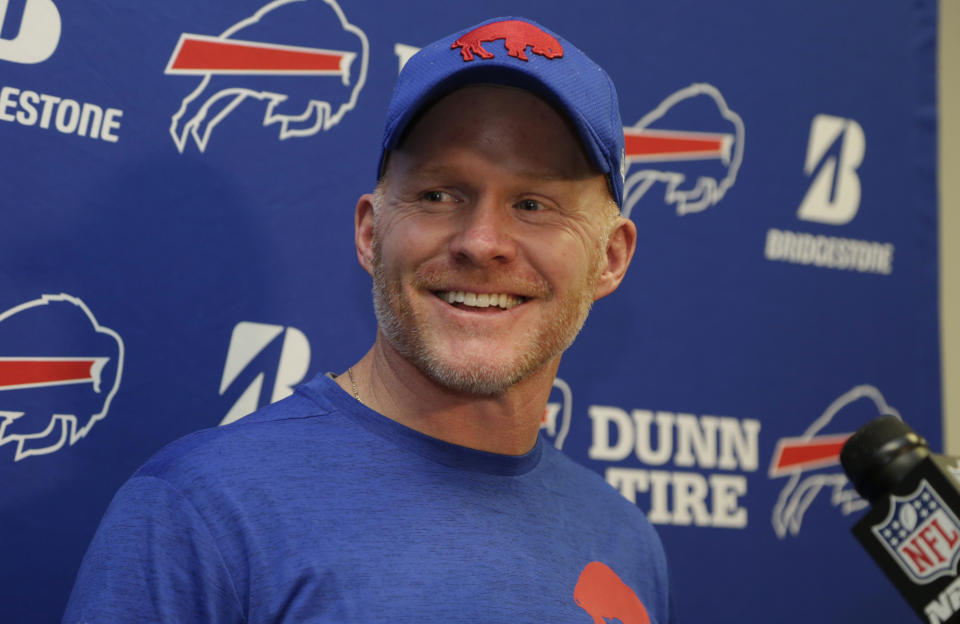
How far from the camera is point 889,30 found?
1806mm

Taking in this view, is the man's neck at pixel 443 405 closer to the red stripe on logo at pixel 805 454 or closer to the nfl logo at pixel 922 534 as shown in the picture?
the nfl logo at pixel 922 534

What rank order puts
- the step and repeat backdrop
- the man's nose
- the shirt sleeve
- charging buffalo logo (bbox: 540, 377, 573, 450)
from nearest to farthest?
the shirt sleeve, the man's nose, the step and repeat backdrop, charging buffalo logo (bbox: 540, 377, 573, 450)

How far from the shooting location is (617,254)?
1121 mm

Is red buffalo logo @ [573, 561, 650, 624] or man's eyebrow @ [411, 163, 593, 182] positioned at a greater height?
man's eyebrow @ [411, 163, 593, 182]

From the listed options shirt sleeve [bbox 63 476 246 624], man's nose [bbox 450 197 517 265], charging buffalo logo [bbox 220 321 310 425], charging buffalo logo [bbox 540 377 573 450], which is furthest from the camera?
charging buffalo logo [bbox 540 377 573 450]

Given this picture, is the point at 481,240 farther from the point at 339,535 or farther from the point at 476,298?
the point at 339,535

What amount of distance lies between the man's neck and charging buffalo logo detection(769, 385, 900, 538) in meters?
0.77

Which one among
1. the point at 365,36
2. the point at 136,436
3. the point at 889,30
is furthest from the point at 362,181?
the point at 889,30

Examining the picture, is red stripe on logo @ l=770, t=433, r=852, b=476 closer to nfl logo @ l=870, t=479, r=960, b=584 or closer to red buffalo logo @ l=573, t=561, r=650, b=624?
red buffalo logo @ l=573, t=561, r=650, b=624

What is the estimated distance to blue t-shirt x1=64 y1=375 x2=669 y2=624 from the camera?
80 centimetres

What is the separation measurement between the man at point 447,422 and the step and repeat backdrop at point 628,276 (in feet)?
0.97

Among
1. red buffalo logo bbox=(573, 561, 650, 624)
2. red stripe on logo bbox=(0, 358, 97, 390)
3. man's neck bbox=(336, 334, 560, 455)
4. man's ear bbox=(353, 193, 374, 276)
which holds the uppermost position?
man's ear bbox=(353, 193, 374, 276)

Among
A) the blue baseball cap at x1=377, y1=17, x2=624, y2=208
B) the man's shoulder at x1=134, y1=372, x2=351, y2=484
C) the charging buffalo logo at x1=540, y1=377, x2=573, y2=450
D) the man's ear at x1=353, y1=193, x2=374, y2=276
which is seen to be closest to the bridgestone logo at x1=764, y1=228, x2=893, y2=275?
the charging buffalo logo at x1=540, y1=377, x2=573, y2=450

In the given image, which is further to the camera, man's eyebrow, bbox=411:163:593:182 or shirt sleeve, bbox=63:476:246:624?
man's eyebrow, bbox=411:163:593:182
